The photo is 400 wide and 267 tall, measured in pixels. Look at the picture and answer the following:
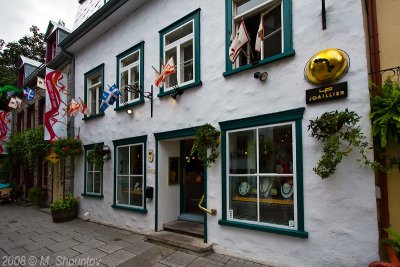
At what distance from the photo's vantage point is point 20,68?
17531mm

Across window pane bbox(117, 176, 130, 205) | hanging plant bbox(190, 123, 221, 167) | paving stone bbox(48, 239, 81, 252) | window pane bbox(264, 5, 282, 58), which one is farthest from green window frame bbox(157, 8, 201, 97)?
paving stone bbox(48, 239, 81, 252)

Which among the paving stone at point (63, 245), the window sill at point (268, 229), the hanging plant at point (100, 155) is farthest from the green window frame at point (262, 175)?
the hanging plant at point (100, 155)

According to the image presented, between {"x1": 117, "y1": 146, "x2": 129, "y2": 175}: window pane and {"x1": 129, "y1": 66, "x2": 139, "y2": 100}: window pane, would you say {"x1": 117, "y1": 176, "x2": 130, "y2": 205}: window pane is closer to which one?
{"x1": 117, "y1": 146, "x2": 129, "y2": 175}: window pane

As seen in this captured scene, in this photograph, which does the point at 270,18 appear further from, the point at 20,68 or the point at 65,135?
the point at 20,68

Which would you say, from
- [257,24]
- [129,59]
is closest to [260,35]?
[257,24]

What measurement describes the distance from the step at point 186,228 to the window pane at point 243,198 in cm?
113

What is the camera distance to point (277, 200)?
488cm

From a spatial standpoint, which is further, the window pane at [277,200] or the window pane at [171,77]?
the window pane at [171,77]

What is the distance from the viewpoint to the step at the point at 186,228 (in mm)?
6196

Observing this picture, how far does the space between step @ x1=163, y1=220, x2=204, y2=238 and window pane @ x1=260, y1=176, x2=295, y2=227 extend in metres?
1.78

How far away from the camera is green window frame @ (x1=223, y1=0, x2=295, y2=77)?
483 centimetres

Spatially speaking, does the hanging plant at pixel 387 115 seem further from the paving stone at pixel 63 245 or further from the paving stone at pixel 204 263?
the paving stone at pixel 63 245

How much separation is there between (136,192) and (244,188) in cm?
375

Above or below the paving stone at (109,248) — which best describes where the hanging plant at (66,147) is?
above
